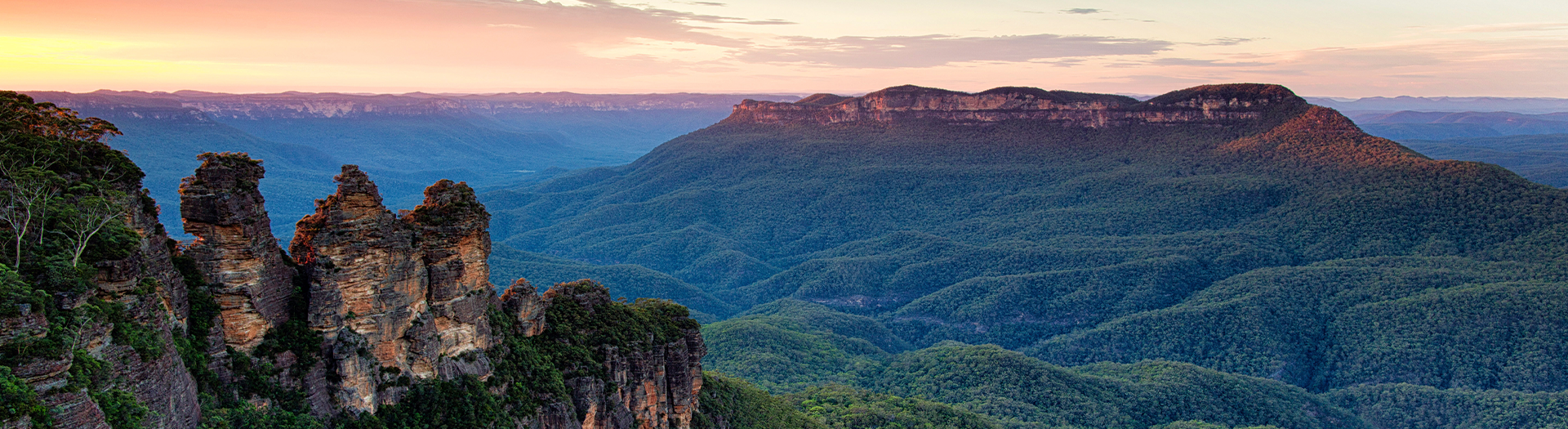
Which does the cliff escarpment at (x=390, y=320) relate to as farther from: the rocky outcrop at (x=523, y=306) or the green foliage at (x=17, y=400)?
the green foliage at (x=17, y=400)

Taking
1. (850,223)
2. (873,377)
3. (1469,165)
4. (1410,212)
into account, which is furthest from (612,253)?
(1469,165)

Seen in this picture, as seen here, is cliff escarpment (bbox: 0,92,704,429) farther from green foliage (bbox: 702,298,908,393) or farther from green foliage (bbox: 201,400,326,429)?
green foliage (bbox: 702,298,908,393)

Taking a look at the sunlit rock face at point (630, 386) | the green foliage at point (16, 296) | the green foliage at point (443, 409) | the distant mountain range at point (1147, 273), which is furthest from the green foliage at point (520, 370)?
the distant mountain range at point (1147, 273)

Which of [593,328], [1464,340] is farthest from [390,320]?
[1464,340]

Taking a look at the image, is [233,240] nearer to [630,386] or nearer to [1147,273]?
[630,386]

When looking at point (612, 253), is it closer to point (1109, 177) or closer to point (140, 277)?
point (1109, 177)
